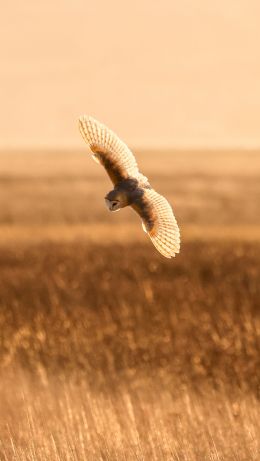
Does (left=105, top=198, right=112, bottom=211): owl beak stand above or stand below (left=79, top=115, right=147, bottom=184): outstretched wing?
below

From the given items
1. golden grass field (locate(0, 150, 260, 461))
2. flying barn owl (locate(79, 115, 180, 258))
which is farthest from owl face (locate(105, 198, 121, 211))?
golden grass field (locate(0, 150, 260, 461))

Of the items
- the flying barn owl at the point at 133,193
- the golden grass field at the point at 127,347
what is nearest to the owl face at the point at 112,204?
the flying barn owl at the point at 133,193

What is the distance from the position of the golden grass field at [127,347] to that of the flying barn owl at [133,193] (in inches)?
286

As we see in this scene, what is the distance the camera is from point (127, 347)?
1692cm

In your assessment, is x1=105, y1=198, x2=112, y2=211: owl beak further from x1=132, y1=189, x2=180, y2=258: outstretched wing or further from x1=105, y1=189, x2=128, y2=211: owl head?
x1=132, y1=189, x2=180, y2=258: outstretched wing

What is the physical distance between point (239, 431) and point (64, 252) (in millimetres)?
11776

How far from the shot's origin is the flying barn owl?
4852mm

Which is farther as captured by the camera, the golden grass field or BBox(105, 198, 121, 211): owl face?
the golden grass field

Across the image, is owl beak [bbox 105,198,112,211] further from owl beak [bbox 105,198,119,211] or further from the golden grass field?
the golden grass field

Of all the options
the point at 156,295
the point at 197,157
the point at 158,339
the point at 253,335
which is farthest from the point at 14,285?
the point at 197,157

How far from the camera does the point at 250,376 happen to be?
51.1ft

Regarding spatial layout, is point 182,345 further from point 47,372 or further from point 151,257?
point 151,257

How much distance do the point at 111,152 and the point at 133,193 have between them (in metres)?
0.23

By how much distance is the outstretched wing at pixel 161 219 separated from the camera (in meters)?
4.87
